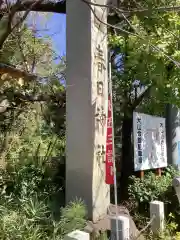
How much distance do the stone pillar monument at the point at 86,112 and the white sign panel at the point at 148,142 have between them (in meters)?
1.03

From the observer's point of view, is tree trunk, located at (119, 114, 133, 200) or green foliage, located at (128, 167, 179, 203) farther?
tree trunk, located at (119, 114, 133, 200)

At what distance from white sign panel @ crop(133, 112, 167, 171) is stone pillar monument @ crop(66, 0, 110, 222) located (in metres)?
1.03

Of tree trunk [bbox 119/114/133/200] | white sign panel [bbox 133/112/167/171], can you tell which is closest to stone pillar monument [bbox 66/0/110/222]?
white sign panel [bbox 133/112/167/171]

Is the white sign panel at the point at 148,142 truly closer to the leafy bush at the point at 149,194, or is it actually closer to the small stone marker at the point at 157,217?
the leafy bush at the point at 149,194

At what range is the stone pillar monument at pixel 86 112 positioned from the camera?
578 centimetres

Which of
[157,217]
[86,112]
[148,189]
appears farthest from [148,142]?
[86,112]

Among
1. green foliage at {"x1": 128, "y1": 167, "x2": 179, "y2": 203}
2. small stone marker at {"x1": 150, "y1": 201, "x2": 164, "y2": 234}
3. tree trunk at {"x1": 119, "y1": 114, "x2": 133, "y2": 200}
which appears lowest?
small stone marker at {"x1": 150, "y1": 201, "x2": 164, "y2": 234}

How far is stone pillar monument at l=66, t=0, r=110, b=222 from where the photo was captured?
578cm

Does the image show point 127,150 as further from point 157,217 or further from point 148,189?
point 157,217

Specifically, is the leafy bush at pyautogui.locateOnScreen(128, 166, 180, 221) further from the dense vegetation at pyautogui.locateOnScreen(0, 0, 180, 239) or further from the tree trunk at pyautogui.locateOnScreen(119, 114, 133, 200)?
the tree trunk at pyautogui.locateOnScreen(119, 114, 133, 200)

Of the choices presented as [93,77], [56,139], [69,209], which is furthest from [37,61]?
[69,209]

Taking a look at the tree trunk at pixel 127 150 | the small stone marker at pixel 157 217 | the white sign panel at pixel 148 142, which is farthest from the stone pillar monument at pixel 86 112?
the tree trunk at pixel 127 150

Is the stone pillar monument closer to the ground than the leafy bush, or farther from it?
farther from it

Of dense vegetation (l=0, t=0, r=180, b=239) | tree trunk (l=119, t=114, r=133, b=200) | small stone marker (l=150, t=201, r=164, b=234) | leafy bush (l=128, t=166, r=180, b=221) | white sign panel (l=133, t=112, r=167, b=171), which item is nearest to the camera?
dense vegetation (l=0, t=0, r=180, b=239)
